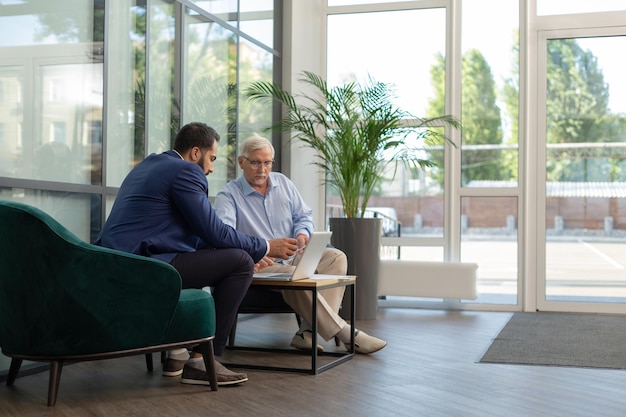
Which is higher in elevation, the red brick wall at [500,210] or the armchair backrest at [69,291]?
the red brick wall at [500,210]

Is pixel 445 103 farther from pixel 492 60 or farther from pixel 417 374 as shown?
pixel 417 374

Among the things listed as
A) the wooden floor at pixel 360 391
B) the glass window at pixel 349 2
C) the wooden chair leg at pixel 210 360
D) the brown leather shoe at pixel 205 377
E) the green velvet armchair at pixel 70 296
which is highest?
the glass window at pixel 349 2

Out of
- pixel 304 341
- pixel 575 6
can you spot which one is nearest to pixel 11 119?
pixel 304 341

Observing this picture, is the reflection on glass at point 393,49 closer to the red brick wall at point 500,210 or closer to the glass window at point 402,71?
the glass window at point 402,71

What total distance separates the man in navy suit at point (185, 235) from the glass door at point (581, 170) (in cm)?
392

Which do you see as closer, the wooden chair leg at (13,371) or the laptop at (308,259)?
the wooden chair leg at (13,371)

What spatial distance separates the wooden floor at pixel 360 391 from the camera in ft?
9.76

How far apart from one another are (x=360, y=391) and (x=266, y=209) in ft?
5.07

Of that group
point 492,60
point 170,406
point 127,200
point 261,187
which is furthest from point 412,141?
point 170,406

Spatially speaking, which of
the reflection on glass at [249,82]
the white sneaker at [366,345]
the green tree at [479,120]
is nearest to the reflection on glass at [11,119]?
the white sneaker at [366,345]

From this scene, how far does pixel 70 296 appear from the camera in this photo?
2.95 m

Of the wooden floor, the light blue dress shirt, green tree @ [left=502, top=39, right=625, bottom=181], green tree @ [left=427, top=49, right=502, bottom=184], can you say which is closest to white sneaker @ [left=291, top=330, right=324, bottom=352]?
the wooden floor

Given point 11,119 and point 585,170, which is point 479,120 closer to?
point 585,170

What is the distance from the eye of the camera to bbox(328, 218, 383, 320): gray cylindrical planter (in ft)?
20.0
